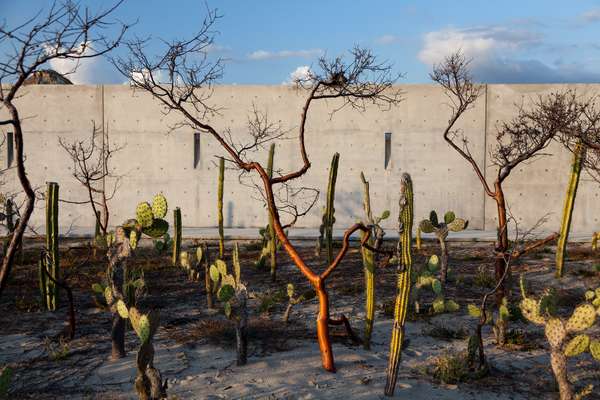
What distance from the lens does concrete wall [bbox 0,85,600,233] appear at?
13.0m

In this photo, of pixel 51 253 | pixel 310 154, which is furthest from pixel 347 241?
pixel 310 154

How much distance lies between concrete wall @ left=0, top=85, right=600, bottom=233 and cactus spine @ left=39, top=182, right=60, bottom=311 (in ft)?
24.5

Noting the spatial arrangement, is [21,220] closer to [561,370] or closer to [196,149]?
[561,370]

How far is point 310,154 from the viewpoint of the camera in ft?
43.6

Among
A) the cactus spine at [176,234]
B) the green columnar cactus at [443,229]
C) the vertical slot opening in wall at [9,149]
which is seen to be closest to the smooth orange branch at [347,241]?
the green columnar cactus at [443,229]

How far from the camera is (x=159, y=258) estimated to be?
905 cm

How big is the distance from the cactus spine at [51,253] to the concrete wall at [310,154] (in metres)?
7.46

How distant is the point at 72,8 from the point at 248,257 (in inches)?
252

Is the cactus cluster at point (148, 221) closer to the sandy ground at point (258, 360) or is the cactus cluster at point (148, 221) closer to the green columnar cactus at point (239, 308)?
the green columnar cactus at point (239, 308)

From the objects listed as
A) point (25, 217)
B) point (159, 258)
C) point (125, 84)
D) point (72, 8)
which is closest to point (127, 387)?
point (25, 217)

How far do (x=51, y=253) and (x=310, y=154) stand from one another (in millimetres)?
8175

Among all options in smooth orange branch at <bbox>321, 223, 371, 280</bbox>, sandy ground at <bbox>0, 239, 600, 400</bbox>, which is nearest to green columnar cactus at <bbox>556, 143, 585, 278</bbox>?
sandy ground at <bbox>0, 239, 600, 400</bbox>

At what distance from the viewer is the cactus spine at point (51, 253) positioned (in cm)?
569

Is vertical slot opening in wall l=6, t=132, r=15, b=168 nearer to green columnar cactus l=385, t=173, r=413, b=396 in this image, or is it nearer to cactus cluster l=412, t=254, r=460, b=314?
cactus cluster l=412, t=254, r=460, b=314
